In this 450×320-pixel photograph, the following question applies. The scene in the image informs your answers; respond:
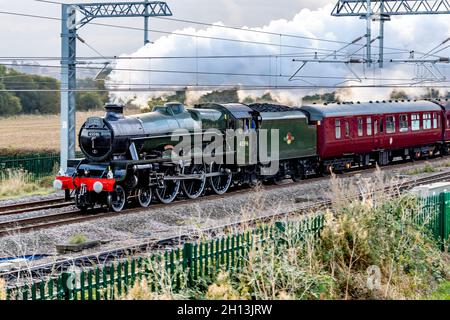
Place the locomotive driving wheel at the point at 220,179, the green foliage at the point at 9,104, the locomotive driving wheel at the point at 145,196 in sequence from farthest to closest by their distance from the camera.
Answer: the green foliage at the point at 9,104, the locomotive driving wheel at the point at 220,179, the locomotive driving wheel at the point at 145,196

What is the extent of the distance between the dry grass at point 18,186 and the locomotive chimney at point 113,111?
5.89 metres

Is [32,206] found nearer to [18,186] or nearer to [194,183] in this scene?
[194,183]

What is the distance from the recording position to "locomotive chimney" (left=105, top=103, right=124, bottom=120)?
2025 centimetres

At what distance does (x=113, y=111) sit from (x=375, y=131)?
13.4m

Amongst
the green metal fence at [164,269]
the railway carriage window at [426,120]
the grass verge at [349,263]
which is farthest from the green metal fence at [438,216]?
the railway carriage window at [426,120]

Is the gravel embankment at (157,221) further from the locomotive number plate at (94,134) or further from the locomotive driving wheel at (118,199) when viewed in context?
→ the locomotive number plate at (94,134)

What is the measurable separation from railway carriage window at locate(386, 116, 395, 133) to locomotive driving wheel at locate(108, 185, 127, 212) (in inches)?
579

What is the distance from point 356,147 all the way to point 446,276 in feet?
53.4

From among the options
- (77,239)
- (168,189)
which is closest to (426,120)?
(168,189)

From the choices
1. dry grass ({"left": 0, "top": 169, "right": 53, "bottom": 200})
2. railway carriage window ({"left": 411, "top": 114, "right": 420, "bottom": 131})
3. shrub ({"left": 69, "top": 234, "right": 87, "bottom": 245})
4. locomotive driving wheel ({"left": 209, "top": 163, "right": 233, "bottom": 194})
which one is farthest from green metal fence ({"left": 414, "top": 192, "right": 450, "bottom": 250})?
railway carriage window ({"left": 411, "top": 114, "right": 420, "bottom": 131})

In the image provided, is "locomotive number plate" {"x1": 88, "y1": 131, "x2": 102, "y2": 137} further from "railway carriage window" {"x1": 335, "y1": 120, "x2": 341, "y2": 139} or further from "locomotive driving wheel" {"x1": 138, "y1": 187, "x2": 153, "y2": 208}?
"railway carriage window" {"x1": 335, "y1": 120, "x2": 341, "y2": 139}

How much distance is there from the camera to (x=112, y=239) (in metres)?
16.1

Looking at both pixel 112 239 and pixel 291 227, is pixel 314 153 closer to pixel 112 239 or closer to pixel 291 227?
pixel 112 239

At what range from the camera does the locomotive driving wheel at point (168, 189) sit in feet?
68.9
